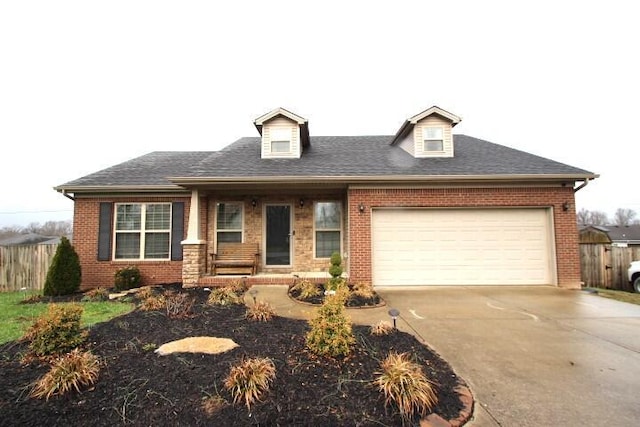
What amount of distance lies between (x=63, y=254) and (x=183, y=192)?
3346 millimetres

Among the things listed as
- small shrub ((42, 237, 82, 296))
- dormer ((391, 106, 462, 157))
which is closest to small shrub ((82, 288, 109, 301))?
small shrub ((42, 237, 82, 296))

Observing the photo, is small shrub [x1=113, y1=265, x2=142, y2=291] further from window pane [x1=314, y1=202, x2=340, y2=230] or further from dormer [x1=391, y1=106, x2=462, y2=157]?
dormer [x1=391, y1=106, x2=462, y2=157]

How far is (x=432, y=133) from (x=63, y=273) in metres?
11.3

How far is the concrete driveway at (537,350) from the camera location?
2.38 meters

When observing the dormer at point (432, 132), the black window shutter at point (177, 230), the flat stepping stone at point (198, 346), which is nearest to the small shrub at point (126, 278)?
the black window shutter at point (177, 230)

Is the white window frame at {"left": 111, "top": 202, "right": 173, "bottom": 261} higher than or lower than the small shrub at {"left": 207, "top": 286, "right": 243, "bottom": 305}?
higher

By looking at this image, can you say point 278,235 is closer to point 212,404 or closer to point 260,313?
point 260,313

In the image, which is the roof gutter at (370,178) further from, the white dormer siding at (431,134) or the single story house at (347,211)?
the white dormer siding at (431,134)

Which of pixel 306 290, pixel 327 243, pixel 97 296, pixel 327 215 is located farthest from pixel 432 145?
pixel 97 296

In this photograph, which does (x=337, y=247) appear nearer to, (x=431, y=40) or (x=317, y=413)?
(x=317, y=413)

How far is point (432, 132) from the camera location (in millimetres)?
9500

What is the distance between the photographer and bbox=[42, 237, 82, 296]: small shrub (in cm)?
744

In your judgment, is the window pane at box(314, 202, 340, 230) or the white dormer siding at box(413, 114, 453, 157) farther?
the white dormer siding at box(413, 114, 453, 157)

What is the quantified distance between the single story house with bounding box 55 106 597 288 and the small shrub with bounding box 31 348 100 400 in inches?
209
